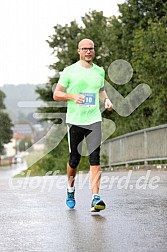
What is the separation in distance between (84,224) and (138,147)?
50.2ft

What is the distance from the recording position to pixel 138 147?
22.1 meters

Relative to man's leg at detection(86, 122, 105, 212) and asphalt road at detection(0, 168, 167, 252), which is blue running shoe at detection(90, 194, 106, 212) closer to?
asphalt road at detection(0, 168, 167, 252)

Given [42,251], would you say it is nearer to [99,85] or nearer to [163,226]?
[163,226]

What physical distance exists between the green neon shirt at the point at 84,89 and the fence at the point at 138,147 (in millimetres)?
10854

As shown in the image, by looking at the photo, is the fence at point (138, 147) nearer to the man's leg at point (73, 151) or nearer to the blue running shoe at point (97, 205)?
Answer: the man's leg at point (73, 151)

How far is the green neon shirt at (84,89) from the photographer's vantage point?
319 inches

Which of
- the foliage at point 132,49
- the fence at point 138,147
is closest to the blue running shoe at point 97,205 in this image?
the fence at point 138,147

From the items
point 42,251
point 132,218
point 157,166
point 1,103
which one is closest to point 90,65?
point 132,218

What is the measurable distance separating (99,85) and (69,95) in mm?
375

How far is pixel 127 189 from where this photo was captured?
1142 cm

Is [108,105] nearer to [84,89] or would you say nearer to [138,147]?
[84,89]

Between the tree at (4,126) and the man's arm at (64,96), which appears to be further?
the tree at (4,126)

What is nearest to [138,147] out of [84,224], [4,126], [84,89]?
[84,89]

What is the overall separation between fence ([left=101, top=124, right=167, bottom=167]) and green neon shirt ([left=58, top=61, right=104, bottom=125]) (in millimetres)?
10854
